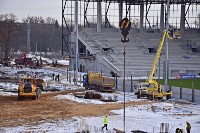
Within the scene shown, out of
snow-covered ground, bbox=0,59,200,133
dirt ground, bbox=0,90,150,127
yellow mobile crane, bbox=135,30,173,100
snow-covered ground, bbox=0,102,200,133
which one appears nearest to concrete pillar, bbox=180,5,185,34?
yellow mobile crane, bbox=135,30,173,100

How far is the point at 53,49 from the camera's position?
536 feet

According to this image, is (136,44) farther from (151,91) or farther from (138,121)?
(138,121)

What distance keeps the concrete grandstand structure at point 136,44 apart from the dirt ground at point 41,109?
27.7 metres

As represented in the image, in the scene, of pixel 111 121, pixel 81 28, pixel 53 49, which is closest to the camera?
pixel 111 121

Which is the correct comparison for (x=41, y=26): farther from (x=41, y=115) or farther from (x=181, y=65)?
(x=41, y=115)

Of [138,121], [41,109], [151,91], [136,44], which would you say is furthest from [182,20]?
[138,121]

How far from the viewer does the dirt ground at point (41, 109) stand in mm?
27553

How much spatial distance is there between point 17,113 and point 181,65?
44.2m

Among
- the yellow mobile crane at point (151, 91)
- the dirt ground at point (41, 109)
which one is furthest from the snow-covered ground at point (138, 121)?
the yellow mobile crane at point (151, 91)

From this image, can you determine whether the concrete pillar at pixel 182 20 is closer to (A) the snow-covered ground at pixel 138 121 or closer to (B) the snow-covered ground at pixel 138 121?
(B) the snow-covered ground at pixel 138 121

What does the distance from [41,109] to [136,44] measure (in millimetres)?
47191

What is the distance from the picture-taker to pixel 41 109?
3147cm

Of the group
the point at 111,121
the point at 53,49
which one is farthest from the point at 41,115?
the point at 53,49

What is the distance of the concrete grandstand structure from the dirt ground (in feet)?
90.8
